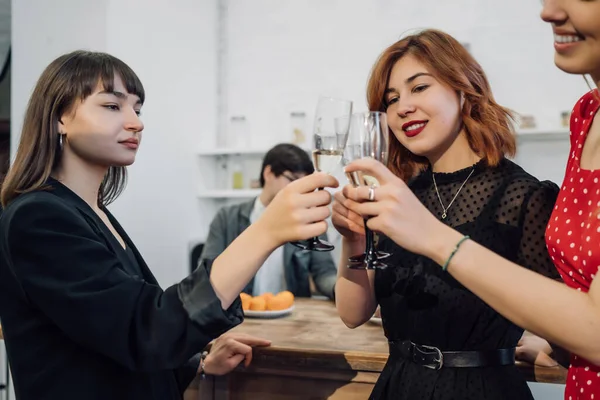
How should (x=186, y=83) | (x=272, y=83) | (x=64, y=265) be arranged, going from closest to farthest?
(x=64, y=265) < (x=186, y=83) < (x=272, y=83)

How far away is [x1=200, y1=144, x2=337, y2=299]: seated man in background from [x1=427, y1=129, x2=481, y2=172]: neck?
6.29 feet

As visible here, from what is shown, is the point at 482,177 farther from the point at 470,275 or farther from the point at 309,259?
the point at 309,259

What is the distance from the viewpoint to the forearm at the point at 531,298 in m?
0.77

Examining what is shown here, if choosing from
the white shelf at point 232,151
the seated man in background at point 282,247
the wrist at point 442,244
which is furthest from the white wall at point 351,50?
the wrist at point 442,244

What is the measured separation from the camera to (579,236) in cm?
92

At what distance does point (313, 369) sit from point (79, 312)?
83cm

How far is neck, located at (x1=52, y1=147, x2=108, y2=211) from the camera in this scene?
1227 millimetres

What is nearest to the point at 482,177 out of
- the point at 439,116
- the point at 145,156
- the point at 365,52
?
the point at 439,116

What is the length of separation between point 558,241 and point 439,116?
44cm

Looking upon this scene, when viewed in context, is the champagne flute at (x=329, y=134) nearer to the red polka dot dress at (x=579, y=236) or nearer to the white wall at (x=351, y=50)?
the red polka dot dress at (x=579, y=236)

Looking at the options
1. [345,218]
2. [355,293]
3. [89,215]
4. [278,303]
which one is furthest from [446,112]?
[278,303]

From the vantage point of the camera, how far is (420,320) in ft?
4.10

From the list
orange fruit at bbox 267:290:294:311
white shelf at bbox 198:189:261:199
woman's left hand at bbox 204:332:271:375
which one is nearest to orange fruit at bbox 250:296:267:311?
orange fruit at bbox 267:290:294:311

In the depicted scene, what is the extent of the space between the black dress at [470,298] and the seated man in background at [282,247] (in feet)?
6.29
